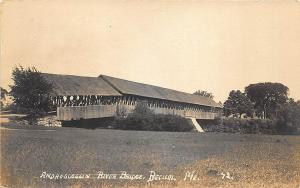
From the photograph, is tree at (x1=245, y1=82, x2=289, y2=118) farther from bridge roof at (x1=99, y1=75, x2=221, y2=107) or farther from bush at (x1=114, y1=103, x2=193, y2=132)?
bush at (x1=114, y1=103, x2=193, y2=132)

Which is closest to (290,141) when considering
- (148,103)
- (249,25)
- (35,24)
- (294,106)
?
(294,106)

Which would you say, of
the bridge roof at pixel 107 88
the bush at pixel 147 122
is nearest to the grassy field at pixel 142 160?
the bush at pixel 147 122

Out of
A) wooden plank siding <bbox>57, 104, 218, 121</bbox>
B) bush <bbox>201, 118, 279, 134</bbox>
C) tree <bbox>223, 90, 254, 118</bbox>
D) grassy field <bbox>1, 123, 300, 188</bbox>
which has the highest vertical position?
tree <bbox>223, 90, 254, 118</bbox>

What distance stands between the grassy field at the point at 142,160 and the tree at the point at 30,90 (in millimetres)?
302

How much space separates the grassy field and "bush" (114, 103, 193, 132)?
293 millimetres

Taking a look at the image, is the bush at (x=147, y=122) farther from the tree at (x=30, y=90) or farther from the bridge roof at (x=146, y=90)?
the tree at (x=30, y=90)

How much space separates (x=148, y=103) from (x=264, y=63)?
67.2 inches

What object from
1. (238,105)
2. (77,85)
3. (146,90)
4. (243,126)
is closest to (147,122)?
(146,90)

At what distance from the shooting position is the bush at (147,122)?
19.7 ft

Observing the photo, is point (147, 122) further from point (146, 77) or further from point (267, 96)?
point (267, 96)

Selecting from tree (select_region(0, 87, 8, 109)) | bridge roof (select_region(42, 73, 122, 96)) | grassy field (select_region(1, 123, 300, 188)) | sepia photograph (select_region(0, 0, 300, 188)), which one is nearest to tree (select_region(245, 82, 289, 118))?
sepia photograph (select_region(0, 0, 300, 188))

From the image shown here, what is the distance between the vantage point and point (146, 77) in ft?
18.5

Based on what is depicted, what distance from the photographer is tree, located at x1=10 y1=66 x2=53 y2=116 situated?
5594 millimetres

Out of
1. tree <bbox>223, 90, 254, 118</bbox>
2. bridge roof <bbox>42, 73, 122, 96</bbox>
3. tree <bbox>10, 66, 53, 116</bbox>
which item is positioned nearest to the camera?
tree <bbox>10, 66, 53, 116</bbox>
